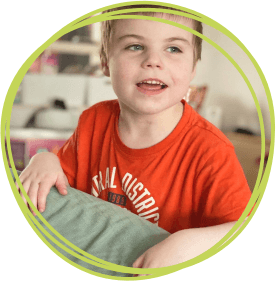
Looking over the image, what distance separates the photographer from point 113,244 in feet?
1.27

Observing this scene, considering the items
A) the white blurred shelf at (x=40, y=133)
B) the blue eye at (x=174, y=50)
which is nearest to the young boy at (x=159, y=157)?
the blue eye at (x=174, y=50)

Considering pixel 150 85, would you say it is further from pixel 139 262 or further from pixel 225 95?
pixel 225 95

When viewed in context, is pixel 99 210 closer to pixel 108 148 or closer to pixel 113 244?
pixel 113 244

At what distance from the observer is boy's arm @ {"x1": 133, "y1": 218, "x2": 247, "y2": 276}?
353 mm

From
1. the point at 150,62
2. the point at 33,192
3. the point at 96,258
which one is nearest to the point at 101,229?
the point at 96,258

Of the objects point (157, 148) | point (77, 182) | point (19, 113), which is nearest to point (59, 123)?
point (19, 113)

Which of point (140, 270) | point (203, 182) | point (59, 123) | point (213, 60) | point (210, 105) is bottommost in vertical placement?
point (140, 270)

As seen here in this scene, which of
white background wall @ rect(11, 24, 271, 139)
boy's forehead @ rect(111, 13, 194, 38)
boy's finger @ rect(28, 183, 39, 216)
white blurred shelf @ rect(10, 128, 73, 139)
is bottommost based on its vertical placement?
boy's finger @ rect(28, 183, 39, 216)

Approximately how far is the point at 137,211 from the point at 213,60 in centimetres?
83

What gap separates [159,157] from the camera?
1.73 ft

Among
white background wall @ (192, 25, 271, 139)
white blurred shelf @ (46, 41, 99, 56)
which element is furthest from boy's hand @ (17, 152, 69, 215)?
white blurred shelf @ (46, 41, 99, 56)

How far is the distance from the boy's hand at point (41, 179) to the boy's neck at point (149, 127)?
15 centimetres

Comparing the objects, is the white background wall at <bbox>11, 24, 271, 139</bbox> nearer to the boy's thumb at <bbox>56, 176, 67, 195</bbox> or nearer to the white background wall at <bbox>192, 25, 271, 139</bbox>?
the white background wall at <bbox>192, 25, 271, 139</bbox>

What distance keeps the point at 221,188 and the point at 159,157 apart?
0.13 m
